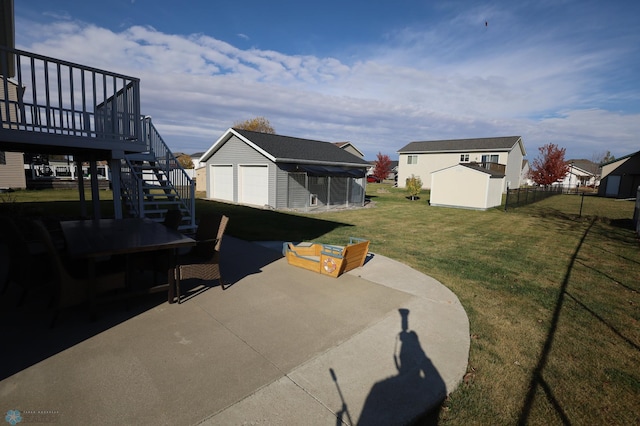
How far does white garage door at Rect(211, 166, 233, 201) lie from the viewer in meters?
19.9

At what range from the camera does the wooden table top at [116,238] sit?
Answer: 3.79m

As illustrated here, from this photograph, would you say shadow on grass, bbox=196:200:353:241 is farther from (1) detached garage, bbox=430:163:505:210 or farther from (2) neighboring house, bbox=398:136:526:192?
(2) neighboring house, bbox=398:136:526:192

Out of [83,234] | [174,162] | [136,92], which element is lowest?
[83,234]

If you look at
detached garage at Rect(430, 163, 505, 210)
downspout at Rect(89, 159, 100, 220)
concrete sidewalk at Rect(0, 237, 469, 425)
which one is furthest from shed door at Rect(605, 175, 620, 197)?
downspout at Rect(89, 159, 100, 220)

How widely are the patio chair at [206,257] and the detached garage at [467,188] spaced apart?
57.5 ft

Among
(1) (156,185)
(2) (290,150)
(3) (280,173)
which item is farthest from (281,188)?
(1) (156,185)

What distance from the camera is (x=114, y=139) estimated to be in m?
6.61

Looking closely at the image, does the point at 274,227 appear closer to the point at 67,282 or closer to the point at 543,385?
the point at 67,282

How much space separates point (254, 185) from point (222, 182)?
3585 mm

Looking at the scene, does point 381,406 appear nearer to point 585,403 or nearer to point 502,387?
point 502,387

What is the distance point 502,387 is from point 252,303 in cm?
319

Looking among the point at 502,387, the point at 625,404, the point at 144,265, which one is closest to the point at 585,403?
the point at 625,404

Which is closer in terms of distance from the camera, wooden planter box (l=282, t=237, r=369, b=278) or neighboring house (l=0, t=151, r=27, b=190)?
wooden planter box (l=282, t=237, r=369, b=278)

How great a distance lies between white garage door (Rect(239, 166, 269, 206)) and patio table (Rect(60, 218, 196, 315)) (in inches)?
464
